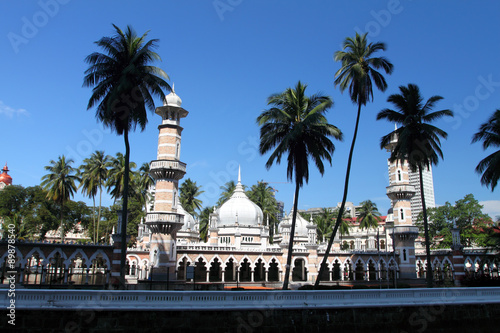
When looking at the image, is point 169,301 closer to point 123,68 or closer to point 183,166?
point 123,68

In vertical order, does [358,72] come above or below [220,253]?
above

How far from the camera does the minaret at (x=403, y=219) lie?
4588cm

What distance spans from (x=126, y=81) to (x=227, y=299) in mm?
13746

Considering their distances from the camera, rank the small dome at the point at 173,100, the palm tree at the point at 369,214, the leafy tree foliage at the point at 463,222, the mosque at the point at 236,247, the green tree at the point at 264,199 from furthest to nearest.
Answer: the palm tree at the point at 369,214
the green tree at the point at 264,199
the leafy tree foliage at the point at 463,222
the small dome at the point at 173,100
the mosque at the point at 236,247

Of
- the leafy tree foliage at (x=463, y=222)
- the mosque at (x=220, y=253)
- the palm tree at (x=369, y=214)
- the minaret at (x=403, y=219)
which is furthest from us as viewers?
the palm tree at (x=369, y=214)

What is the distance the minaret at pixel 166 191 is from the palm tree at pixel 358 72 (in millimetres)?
14964

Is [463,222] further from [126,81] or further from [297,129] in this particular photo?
[126,81]

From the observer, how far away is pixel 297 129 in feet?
86.7

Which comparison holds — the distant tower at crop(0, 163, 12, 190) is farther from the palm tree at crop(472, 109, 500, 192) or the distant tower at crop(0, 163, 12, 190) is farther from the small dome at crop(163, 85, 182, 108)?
the palm tree at crop(472, 109, 500, 192)

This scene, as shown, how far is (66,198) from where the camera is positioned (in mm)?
51844

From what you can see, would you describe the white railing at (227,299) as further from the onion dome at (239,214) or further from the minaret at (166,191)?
the onion dome at (239,214)

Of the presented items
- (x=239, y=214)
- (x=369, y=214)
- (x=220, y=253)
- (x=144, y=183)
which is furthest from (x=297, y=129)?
(x=369, y=214)

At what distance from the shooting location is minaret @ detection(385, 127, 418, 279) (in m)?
45.9

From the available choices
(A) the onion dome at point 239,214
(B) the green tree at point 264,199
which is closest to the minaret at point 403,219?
(A) the onion dome at point 239,214
